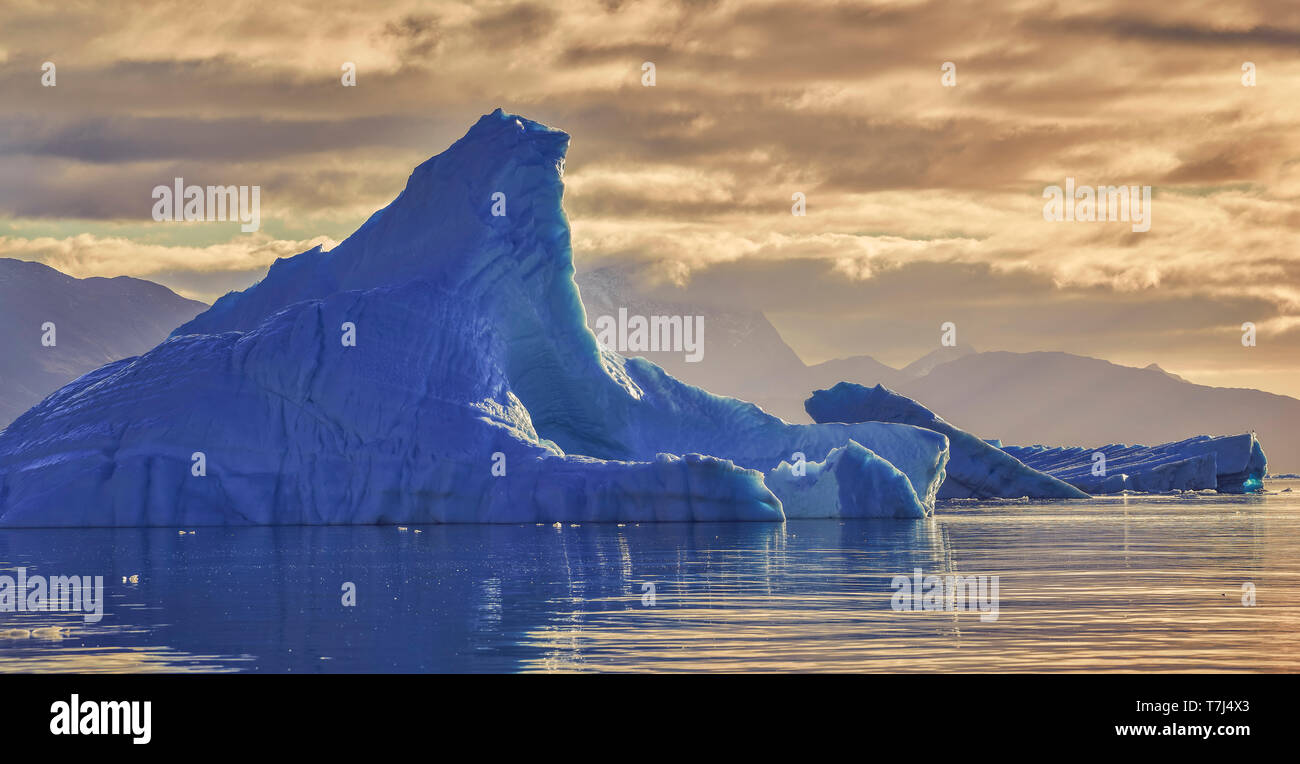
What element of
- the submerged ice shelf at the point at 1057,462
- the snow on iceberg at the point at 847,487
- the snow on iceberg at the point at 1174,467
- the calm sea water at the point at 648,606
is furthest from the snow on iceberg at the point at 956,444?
the calm sea water at the point at 648,606

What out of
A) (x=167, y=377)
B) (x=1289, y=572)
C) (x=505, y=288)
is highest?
(x=505, y=288)

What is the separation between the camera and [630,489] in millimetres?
36031

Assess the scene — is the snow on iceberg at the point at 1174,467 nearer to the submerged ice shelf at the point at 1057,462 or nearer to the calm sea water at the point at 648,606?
the submerged ice shelf at the point at 1057,462

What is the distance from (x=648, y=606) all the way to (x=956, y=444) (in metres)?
44.5

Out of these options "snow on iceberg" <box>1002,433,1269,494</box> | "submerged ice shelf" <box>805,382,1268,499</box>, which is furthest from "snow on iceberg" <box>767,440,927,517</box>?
"snow on iceberg" <box>1002,433,1269,494</box>

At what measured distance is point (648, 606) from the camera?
1568 centimetres

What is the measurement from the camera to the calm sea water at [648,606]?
37.4 feet

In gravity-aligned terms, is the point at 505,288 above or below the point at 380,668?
above

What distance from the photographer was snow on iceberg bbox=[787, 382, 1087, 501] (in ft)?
189

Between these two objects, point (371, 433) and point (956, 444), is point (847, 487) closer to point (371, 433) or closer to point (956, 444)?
point (371, 433)

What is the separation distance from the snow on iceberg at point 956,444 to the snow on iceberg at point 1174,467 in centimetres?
1127
